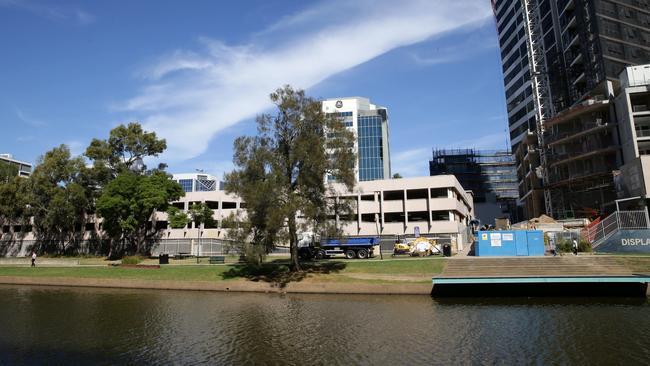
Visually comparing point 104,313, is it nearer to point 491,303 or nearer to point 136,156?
point 491,303

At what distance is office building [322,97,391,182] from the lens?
134375 millimetres

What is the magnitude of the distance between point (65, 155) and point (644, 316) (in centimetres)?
7341

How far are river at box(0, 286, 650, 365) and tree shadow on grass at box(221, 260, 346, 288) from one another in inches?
249

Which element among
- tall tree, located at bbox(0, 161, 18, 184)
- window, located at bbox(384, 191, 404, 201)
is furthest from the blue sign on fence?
tall tree, located at bbox(0, 161, 18, 184)

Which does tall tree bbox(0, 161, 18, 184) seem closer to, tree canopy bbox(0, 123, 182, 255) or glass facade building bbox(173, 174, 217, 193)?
tree canopy bbox(0, 123, 182, 255)

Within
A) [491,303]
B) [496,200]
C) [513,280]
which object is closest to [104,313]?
[491,303]

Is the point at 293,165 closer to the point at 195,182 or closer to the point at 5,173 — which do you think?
the point at 5,173

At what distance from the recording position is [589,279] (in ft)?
91.9

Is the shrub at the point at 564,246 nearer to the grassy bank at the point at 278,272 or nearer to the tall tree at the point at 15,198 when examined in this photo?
the grassy bank at the point at 278,272

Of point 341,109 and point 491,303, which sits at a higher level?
point 341,109

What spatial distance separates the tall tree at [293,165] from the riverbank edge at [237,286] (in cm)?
403

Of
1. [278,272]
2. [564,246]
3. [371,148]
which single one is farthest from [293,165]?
[371,148]

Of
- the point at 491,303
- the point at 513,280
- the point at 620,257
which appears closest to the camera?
the point at 491,303

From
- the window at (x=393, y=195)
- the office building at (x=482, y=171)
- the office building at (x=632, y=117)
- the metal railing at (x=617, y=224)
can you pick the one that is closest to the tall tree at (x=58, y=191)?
the window at (x=393, y=195)
